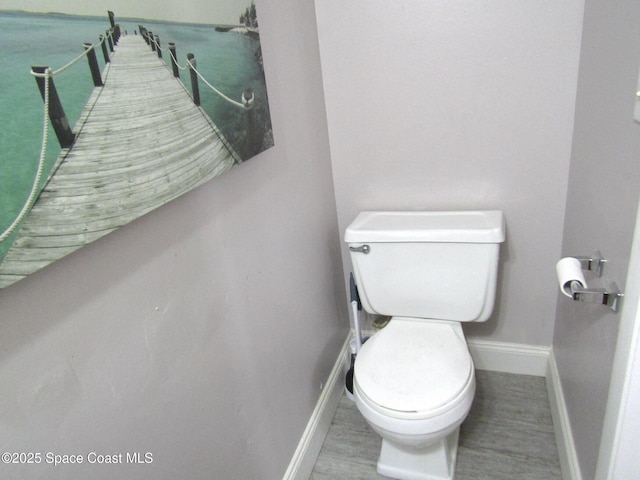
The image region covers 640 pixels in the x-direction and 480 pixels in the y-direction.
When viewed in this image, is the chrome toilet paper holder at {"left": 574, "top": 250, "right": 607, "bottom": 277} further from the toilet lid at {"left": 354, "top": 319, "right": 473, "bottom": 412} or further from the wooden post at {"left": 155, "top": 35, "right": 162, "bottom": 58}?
the wooden post at {"left": 155, "top": 35, "right": 162, "bottom": 58}

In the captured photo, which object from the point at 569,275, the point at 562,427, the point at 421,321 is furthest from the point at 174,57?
the point at 562,427

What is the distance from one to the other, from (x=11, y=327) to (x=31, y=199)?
18cm

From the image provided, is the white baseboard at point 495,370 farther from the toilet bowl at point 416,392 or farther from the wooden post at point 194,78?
the wooden post at point 194,78

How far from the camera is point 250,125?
1.08m

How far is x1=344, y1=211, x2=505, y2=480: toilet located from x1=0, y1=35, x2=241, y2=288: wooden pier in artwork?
805mm

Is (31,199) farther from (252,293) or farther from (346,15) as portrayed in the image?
(346,15)

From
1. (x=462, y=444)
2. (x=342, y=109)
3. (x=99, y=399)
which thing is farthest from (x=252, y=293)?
(x=462, y=444)

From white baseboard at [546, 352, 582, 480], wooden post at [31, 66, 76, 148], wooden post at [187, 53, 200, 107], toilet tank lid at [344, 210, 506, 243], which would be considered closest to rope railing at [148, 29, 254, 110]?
wooden post at [187, 53, 200, 107]

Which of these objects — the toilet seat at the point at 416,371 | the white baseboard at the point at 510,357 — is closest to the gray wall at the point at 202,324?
the toilet seat at the point at 416,371

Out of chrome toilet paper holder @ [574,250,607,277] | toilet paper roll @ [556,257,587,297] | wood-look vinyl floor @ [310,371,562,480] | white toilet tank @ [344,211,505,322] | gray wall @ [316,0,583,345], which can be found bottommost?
wood-look vinyl floor @ [310,371,562,480]

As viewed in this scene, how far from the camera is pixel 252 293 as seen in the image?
1.17 meters

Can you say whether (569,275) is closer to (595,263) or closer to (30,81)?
(595,263)

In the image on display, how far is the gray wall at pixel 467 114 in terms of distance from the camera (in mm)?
1409

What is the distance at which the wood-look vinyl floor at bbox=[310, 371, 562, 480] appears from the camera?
1.47m
